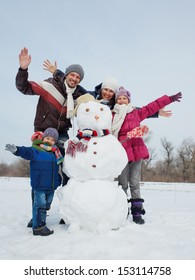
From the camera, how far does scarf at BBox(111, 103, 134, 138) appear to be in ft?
12.2

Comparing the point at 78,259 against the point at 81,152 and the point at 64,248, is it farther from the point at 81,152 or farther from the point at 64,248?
the point at 81,152

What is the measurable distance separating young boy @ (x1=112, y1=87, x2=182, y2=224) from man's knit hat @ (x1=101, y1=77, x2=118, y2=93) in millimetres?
84

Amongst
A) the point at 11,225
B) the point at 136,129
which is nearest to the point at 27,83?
the point at 136,129

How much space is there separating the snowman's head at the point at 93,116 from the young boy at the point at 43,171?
394 mm

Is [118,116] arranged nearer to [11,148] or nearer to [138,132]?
[138,132]

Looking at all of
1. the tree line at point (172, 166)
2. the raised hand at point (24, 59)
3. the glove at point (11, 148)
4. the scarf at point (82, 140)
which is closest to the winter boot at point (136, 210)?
the scarf at point (82, 140)

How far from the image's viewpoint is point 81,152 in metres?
3.29

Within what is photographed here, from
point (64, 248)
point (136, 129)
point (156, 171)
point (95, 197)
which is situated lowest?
point (156, 171)

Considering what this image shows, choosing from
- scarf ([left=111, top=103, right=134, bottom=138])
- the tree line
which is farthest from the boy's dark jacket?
the tree line

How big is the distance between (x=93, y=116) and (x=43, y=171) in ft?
2.92

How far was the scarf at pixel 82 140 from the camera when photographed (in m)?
3.31

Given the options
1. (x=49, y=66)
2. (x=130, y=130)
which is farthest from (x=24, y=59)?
(x=130, y=130)

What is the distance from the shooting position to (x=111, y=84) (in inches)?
154
